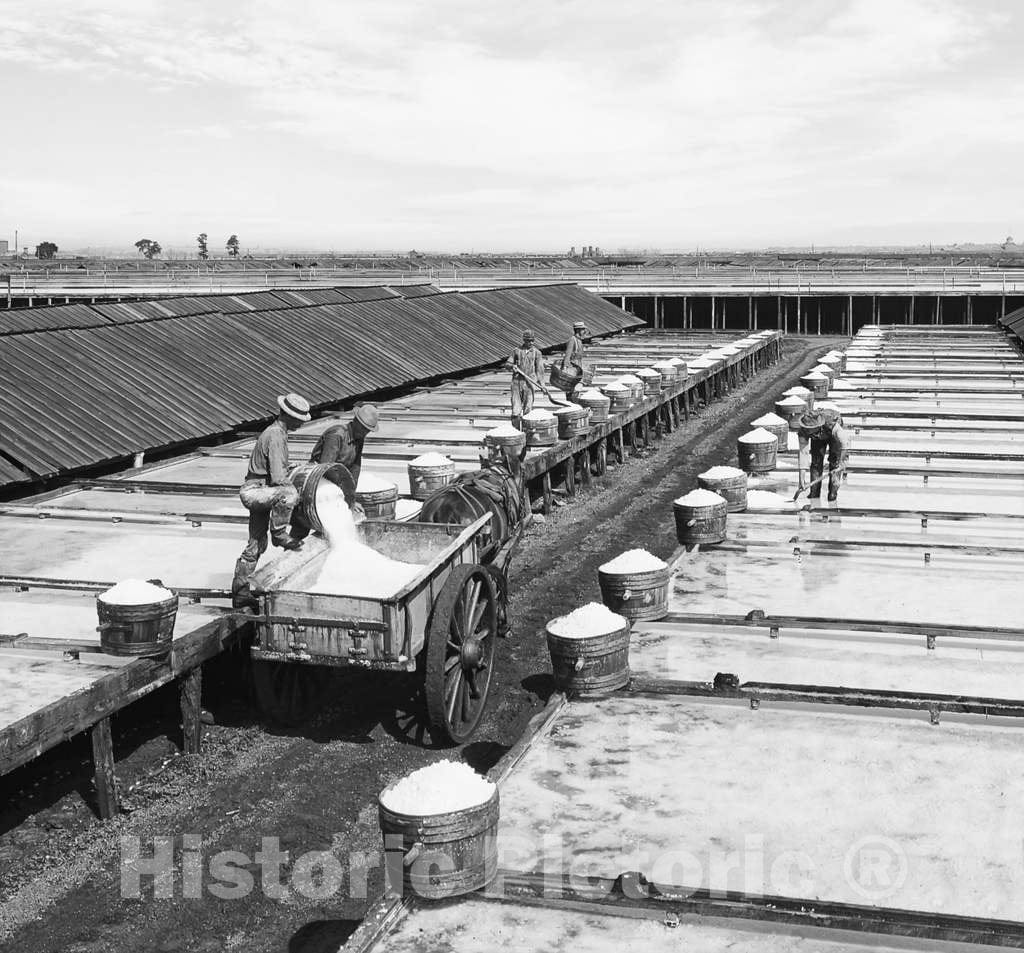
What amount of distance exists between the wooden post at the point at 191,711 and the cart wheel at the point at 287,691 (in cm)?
62

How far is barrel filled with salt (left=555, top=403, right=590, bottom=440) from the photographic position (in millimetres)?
25656

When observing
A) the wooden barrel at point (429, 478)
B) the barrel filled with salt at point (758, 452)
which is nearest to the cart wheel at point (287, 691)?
the wooden barrel at point (429, 478)

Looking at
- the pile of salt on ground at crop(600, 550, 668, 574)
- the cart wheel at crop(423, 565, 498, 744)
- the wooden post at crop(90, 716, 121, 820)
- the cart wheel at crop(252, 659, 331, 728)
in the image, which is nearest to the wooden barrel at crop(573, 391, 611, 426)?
the pile of salt on ground at crop(600, 550, 668, 574)

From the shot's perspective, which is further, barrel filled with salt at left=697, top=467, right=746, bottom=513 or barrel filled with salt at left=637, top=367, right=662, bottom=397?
barrel filled with salt at left=637, top=367, right=662, bottom=397

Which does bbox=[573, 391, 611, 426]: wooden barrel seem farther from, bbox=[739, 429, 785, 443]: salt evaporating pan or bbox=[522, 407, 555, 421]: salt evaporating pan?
bbox=[739, 429, 785, 443]: salt evaporating pan

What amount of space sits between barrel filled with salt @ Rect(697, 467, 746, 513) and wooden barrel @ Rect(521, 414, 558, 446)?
6.22 m

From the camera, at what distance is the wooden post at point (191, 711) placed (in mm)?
11820

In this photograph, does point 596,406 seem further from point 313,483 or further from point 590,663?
point 590,663

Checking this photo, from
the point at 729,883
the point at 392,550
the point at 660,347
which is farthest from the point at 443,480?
the point at 660,347

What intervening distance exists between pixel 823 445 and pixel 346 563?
9598 millimetres

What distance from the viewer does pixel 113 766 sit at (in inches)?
427

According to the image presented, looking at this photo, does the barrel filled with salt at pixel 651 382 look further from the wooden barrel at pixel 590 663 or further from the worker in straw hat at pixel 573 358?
the wooden barrel at pixel 590 663

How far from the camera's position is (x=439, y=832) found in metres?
7.58

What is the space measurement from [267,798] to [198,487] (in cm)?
957
